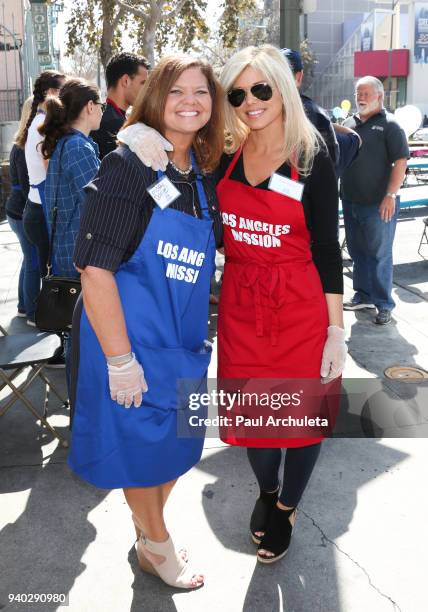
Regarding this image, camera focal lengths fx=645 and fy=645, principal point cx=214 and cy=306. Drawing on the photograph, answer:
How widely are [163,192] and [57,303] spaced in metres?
1.59

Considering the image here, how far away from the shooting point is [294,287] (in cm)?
233

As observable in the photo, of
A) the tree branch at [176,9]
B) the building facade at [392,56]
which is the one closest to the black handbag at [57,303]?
the tree branch at [176,9]

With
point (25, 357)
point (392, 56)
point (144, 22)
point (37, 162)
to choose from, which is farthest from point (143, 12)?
point (392, 56)

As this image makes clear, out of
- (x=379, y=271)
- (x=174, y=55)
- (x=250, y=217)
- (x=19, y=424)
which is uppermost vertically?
(x=174, y=55)

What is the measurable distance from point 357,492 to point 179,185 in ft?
5.72

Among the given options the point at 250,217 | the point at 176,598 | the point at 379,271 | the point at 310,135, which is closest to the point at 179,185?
the point at 250,217

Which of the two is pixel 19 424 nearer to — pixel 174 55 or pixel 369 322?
pixel 174 55

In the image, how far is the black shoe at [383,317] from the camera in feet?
A: 17.9

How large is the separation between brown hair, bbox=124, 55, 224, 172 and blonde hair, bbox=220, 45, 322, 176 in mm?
138

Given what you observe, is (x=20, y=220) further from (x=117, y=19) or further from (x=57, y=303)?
(x=117, y=19)

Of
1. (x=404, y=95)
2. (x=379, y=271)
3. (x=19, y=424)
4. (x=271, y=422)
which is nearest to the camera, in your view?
(x=271, y=422)

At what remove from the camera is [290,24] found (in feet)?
17.9

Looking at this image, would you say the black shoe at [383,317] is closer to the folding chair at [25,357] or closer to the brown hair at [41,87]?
the folding chair at [25,357]

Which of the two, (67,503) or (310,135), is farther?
(67,503)
